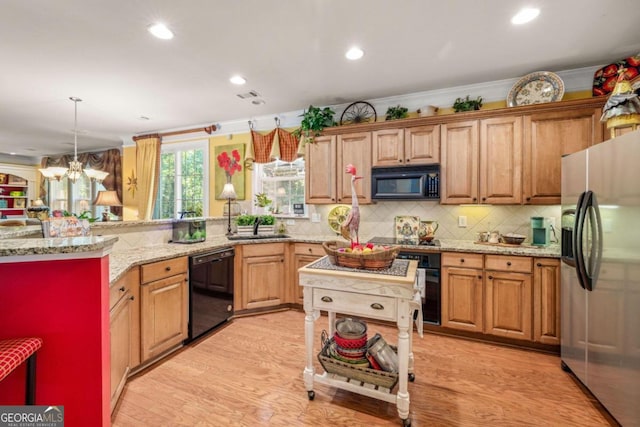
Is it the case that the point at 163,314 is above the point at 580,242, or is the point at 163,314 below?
below

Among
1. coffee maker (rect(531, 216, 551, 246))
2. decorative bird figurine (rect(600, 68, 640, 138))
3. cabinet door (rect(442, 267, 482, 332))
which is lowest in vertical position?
cabinet door (rect(442, 267, 482, 332))

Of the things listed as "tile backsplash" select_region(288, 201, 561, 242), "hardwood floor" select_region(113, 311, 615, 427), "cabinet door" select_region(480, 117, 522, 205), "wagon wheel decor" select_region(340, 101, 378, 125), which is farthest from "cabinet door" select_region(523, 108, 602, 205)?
"wagon wheel decor" select_region(340, 101, 378, 125)

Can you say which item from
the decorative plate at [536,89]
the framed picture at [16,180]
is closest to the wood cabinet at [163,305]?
the decorative plate at [536,89]

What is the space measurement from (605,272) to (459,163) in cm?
159

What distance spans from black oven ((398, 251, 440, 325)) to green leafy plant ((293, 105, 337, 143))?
1.92m

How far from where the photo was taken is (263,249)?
11.5 ft

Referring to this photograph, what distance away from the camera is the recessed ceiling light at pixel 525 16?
6.58ft

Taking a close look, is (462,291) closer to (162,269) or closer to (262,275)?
(262,275)

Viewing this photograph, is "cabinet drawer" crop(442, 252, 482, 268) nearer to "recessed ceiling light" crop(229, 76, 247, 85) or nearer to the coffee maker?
the coffee maker

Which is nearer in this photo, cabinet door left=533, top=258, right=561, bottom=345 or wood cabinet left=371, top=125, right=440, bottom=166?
cabinet door left=533, top=258, right=561, bottom=345

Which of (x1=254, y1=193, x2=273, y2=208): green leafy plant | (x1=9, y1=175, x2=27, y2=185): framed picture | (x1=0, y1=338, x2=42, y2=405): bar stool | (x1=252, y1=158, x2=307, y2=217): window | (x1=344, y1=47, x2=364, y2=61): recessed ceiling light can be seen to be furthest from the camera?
(x1=9, y1=175, x2=27, y2=185): framed picture

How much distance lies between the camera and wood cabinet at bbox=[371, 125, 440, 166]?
3.16 m

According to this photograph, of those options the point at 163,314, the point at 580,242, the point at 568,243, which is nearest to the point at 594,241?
the point at 580,242

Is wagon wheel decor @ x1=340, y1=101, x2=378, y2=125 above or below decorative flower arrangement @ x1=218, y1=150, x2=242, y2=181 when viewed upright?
above
